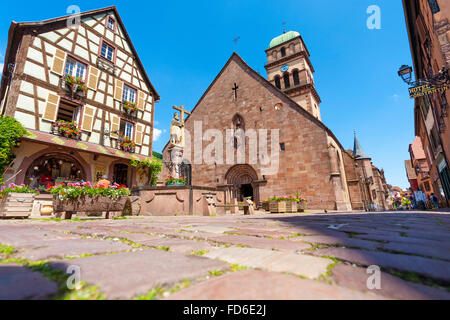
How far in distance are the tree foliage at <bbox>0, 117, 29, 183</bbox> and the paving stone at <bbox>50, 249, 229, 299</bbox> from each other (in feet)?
34.4

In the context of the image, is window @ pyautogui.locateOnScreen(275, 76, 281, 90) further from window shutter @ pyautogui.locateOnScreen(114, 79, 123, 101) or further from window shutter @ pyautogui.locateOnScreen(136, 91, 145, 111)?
window shutter @ pyautogui.locateOnScreen(114, 79, 123, 101)

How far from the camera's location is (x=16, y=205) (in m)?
6.09

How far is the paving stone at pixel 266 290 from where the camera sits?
74 cm

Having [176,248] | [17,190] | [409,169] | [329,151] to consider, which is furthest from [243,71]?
[409,169]

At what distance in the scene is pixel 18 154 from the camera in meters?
8.98

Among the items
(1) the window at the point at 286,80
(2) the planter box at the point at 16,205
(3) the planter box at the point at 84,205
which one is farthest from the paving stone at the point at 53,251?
(1) the window at the point at 286,80

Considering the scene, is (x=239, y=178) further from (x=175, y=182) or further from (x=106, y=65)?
(x=106, y=65)

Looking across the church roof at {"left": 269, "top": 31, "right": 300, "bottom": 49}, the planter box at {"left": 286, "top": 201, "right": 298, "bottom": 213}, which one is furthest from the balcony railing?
the church roof at {"left": 269, "top": 31, "right": 300, "bottom": 49}

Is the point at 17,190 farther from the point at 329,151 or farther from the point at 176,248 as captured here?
the point at 329,151

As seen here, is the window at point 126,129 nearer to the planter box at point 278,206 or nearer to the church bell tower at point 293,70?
the planter box at point 278,206

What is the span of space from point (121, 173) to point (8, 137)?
5948 millimetres

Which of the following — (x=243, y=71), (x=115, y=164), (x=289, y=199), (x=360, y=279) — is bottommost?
(x=360, y=279)

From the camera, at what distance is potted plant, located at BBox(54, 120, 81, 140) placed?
1014cm

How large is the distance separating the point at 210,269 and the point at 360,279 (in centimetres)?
68
